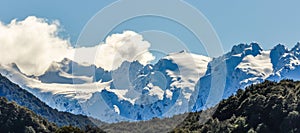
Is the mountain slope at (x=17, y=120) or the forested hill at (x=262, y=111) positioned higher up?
the mountain slope at (x=17, y=120)

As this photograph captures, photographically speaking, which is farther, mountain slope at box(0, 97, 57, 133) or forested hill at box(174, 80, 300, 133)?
mountain slope at box(0, 97, 57, 133)

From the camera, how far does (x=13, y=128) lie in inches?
5891

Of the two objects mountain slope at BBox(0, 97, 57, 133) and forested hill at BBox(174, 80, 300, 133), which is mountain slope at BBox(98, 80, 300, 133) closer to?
forested hill at BBox(174, 80, 300, 133)

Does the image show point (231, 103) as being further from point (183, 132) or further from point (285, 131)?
point (285, 131)

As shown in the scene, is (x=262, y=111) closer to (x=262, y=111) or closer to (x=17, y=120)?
(x=262, y=111)

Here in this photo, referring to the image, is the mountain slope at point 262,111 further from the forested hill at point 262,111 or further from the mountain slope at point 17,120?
the mountain slope at point 17,120

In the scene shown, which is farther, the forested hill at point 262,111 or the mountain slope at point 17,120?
the mountain slope at point 17,120

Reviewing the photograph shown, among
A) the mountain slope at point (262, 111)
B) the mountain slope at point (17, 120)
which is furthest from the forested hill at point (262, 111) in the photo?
the mountain slope at point (17, 120)

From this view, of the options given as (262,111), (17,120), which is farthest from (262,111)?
(17,120)

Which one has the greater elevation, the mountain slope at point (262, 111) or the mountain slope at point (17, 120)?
the mountain slope at point (17, 120)

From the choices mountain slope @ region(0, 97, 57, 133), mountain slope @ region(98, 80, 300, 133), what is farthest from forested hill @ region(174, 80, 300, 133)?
mountain slope @ region(0, 97, 57, 133)

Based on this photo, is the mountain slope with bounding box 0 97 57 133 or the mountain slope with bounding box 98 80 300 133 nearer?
the mountain slope with bounding box 98 80 300 133

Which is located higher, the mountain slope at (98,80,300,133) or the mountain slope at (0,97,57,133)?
the mountain slope at (0,97,57,133)

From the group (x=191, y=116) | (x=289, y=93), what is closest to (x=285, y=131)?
(x=289, y=93)
